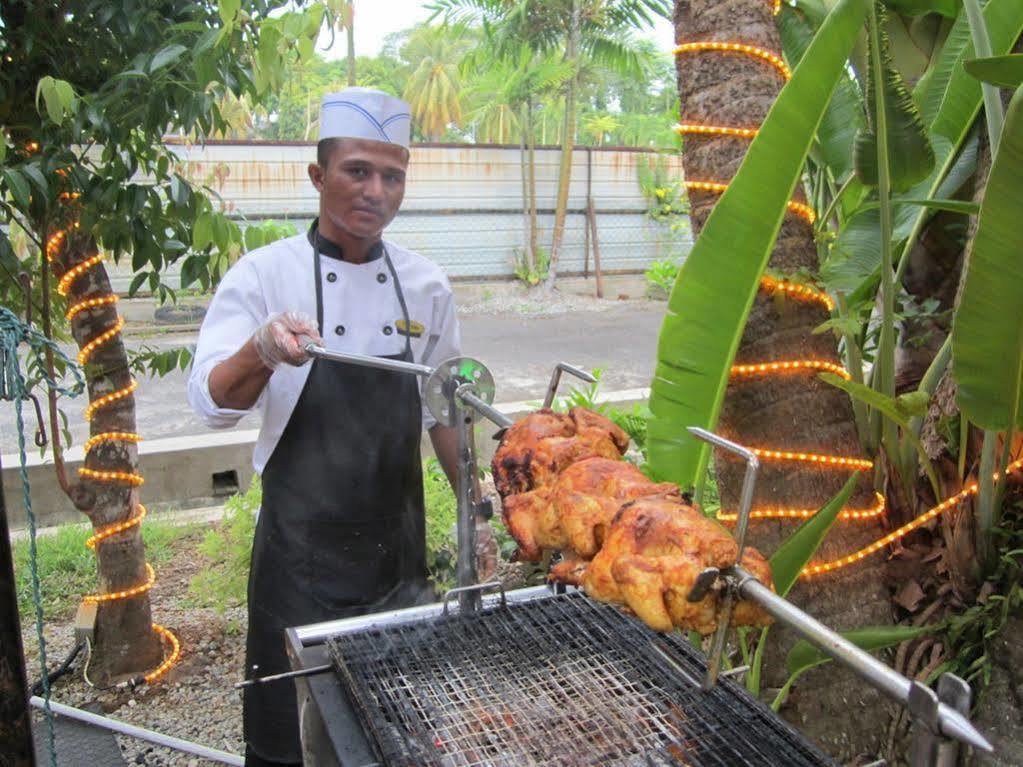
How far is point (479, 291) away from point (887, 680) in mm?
15001

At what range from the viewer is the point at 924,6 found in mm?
2895

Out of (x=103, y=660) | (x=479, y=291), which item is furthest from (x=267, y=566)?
(x=479, y=291)

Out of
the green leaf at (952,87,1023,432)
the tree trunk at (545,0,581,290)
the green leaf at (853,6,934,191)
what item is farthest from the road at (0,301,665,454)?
the green leaf at (952,87,1023,432)

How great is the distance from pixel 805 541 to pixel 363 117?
6.05ft

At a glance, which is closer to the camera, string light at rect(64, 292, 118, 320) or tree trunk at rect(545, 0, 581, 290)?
string light at rect(64, 292, 118, 320)

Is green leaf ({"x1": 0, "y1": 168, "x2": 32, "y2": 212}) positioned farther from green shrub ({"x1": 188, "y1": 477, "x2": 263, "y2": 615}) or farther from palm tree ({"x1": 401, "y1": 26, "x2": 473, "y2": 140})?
palm tree ({"x1": 401, "y1": 26, "x2": 473, "y2": 140})

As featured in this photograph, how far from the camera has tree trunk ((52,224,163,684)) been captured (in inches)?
143

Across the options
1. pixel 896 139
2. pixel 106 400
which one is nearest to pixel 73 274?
pixel 106 400

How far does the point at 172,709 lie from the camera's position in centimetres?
380

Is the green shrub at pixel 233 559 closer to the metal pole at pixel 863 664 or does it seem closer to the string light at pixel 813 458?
the string light at pixel 813 458

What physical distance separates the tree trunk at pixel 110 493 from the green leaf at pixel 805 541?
2.78m

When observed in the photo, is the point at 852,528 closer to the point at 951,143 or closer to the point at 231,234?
the point at 951,143

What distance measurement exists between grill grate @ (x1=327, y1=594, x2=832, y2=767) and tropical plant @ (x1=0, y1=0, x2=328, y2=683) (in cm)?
163

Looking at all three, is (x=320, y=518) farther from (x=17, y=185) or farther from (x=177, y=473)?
(x=177, y=473)
